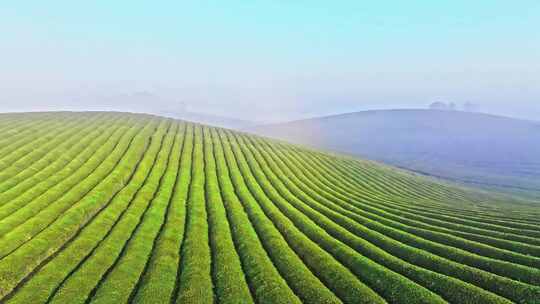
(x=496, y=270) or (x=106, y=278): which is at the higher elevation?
(x=496, y=270)

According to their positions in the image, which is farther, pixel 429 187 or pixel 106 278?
pixel 429 187

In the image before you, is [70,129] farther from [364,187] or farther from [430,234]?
[430,234]

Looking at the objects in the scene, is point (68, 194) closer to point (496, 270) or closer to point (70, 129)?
point (496, 270)

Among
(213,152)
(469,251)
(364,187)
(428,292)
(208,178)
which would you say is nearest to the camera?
(428,292)

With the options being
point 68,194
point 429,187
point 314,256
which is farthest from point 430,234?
point 429,187

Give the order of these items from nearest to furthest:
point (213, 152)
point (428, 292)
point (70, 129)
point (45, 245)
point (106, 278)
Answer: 1. point (428, 292)
2. point (106, 278)
3. point (45, 245)
4. point (213, 152)
5. point (70, 129)

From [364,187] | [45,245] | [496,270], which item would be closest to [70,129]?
[45,245]
